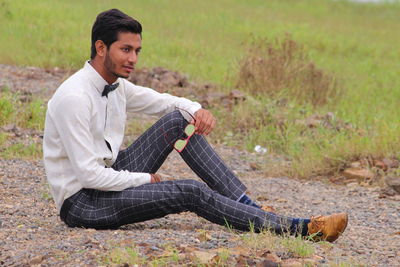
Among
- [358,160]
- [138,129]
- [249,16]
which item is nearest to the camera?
[358,160]

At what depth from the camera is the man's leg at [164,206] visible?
447 centimetres

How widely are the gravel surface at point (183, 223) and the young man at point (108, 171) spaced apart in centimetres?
11

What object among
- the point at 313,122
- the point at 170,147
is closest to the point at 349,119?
the point at 313,122

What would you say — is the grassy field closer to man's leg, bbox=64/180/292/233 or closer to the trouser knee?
man's leg, bbox=64/180/292/233

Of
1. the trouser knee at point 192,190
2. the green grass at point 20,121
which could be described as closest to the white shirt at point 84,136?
the trouser knee at point 192,190

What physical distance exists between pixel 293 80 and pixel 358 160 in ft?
10.9

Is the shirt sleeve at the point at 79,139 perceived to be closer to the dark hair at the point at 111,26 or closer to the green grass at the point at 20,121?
the dark hair at the point at 111,26

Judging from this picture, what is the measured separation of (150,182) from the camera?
4.55 metres

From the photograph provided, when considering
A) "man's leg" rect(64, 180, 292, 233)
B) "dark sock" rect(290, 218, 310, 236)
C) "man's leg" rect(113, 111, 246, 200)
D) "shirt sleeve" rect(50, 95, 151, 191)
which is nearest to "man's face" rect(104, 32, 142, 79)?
"shirt sleeve" rect(50, 95, 151, 191)

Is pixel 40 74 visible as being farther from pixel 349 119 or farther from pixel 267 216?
pixel 267 216

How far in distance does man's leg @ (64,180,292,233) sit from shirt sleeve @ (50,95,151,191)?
0.18 metres

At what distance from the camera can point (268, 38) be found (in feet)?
50.9

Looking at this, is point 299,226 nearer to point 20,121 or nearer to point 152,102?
point 152,102

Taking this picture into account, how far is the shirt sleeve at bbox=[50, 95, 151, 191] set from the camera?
424 cm
